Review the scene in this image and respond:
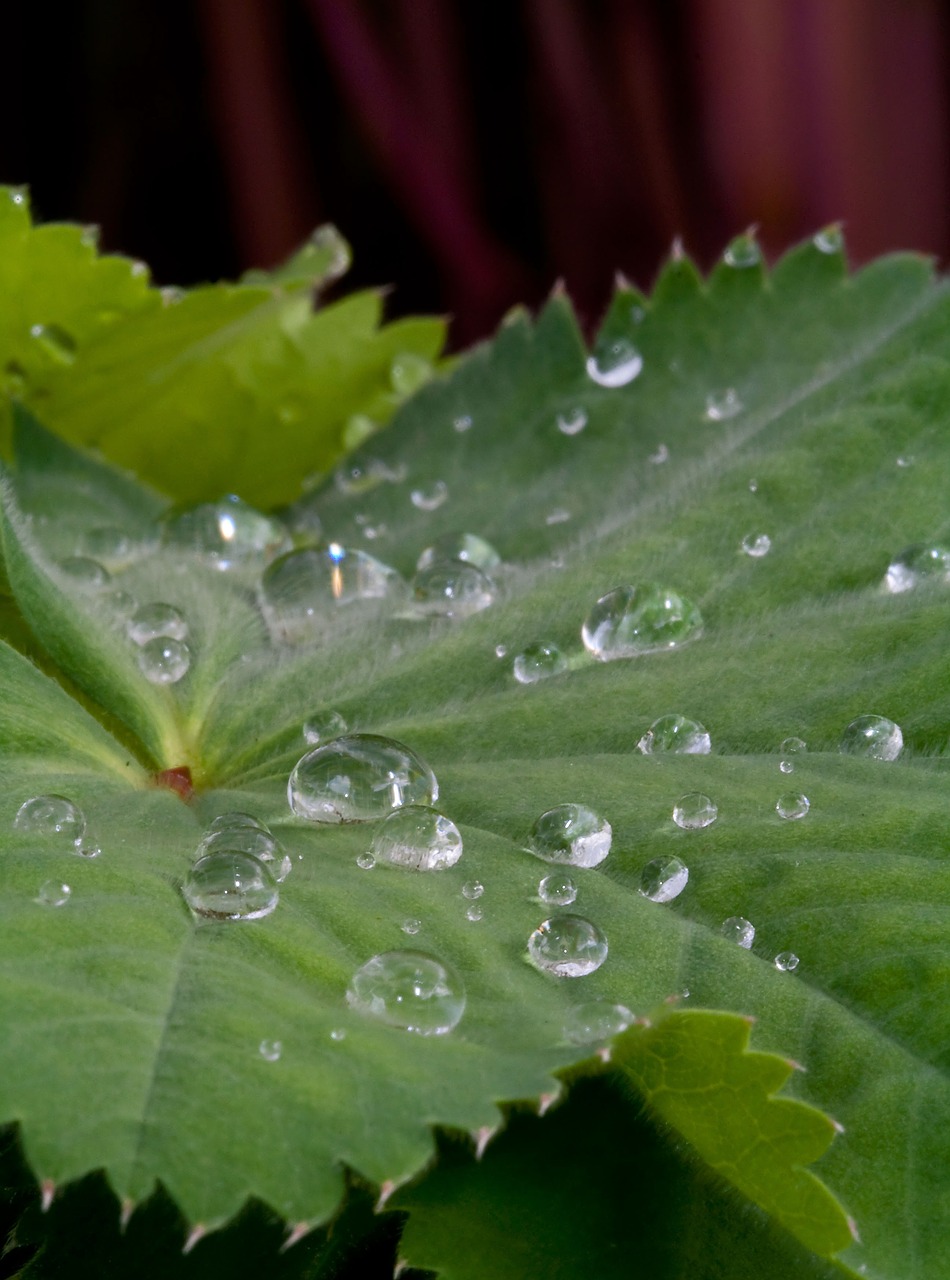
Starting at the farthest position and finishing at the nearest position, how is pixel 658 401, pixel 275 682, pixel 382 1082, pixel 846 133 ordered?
pixel 846 133
pixel 658 401
pixel 275 682
pixel 382 1082

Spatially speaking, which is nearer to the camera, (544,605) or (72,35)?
(544,605)

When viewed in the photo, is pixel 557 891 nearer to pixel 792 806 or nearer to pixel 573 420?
pixel 792 806

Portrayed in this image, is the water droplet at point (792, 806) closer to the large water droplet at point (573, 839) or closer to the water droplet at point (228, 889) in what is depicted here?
the large water droplet at point (573, 839)

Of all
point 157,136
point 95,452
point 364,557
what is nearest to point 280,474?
point 95,452

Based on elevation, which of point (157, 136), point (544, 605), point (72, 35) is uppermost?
point (72, 35)

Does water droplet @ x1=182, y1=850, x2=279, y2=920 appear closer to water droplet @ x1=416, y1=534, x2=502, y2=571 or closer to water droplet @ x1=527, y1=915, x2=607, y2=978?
water droplet @ x1=527, y1=915, x2=607, y2=978

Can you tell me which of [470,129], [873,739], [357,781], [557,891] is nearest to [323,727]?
[357,781]

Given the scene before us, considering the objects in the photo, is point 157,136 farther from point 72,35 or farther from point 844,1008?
point 844,1008
